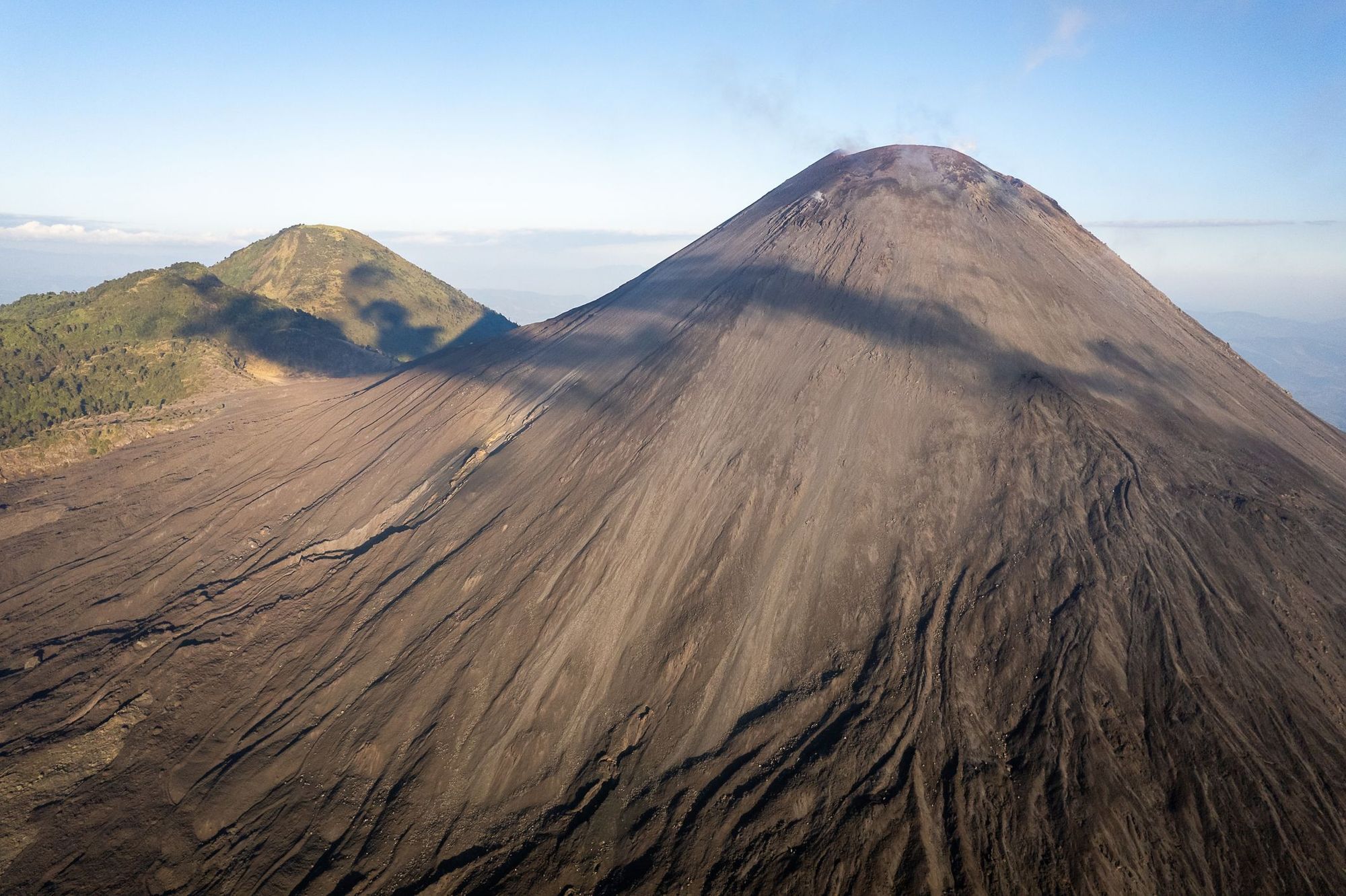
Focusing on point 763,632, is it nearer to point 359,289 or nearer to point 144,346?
point 144,346

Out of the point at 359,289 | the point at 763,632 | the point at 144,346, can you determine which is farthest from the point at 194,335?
the point at 763,632

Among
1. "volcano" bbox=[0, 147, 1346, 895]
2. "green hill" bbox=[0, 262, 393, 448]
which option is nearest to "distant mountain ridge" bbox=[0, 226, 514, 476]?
"green hill" bbox=[0, 262, 393, 448]

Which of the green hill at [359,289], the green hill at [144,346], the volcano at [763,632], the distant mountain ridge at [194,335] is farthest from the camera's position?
the green hill at [359,289]

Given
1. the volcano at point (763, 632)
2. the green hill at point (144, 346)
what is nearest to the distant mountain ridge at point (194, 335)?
the green hill at point (144, 346)

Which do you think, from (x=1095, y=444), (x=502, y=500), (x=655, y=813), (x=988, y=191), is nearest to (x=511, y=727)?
(x=655, y=813)

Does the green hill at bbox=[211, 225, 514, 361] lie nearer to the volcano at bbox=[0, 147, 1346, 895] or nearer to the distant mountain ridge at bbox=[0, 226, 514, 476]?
the distant mountain ridge at bbox=[0, 226, 514, 476]

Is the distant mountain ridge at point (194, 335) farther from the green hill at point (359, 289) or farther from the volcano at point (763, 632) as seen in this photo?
the volcano at point (763, 632)
